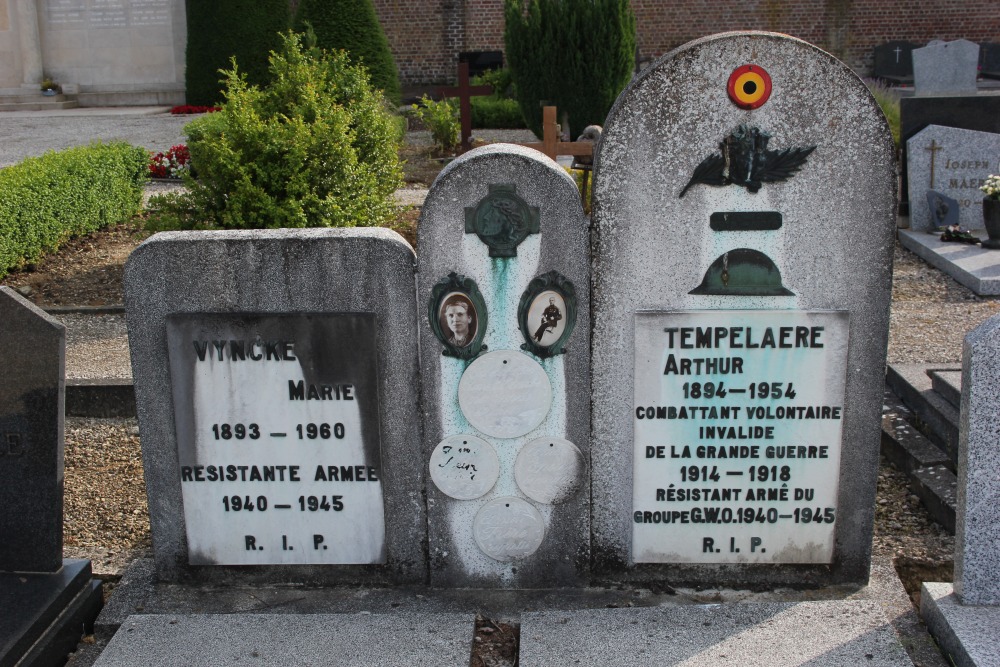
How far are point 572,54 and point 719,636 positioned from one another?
10736 mm

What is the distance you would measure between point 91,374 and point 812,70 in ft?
14.9

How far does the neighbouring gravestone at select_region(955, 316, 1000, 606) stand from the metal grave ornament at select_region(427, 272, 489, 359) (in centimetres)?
154

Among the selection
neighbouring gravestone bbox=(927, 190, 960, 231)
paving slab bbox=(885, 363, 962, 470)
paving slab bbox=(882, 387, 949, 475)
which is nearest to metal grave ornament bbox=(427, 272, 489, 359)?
paving slab bbox=(882, 387, 949, 475)

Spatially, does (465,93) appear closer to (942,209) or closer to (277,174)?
(277,174)

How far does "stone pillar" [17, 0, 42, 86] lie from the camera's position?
2323 centimetres

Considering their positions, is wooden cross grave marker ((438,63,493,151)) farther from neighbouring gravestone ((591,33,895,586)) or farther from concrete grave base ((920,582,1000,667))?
concrete grave base ((920,582,1000,667))

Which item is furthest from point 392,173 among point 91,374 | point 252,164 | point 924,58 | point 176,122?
point 176,122

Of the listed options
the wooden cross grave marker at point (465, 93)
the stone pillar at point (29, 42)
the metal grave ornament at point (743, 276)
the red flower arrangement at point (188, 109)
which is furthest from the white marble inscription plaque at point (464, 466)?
the stone pillar at point (29, 42)

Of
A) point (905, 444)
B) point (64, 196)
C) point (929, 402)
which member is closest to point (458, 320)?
point (905, 444)

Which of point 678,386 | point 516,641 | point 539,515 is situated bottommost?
point 516,641

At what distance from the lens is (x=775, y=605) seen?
3.37 metres

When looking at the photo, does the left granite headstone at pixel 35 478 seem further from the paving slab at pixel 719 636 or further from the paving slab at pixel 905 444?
the paving slab at pixel 905 444

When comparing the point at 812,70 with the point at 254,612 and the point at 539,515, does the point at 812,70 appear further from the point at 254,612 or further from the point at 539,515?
the point at 254,612

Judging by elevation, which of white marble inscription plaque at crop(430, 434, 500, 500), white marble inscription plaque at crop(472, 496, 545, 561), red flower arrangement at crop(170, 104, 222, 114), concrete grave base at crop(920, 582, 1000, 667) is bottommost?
concrete grave base at crop(920, 582, 1000, 667)
